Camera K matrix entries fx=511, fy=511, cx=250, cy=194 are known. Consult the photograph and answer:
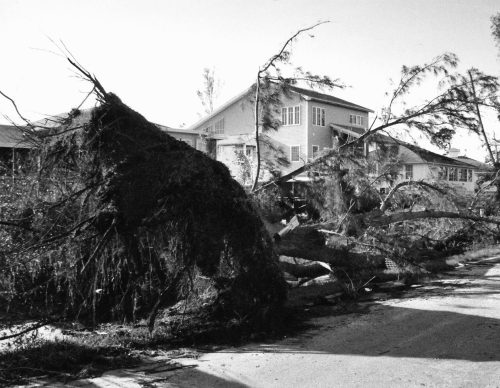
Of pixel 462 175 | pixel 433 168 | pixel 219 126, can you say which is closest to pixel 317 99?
pixel 219 126

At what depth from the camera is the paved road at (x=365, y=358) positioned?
5434mm

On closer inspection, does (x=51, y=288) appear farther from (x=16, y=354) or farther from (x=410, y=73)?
(x=410, y=73)

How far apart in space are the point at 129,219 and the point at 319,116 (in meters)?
27.0

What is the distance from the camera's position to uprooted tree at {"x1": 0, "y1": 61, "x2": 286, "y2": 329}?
22.2 ft

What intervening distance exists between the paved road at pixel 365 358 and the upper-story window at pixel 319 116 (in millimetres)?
24079

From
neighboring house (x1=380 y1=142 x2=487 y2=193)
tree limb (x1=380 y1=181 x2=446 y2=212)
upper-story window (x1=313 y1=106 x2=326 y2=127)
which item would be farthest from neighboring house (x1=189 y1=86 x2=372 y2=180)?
tree limb (x1=380 y1=181 x2=446 y2=212)

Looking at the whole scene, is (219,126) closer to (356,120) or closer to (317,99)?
(317,99)

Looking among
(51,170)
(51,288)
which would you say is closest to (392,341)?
(51,170)

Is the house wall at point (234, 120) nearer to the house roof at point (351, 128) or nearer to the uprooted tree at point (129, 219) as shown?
the house roof at point (351, 128)

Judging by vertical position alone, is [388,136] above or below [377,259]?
above

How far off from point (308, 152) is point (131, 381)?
88.7 feet

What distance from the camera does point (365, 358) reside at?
245 inches

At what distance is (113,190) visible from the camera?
6.83 m

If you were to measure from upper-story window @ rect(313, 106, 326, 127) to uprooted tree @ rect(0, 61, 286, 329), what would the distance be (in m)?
25.2
